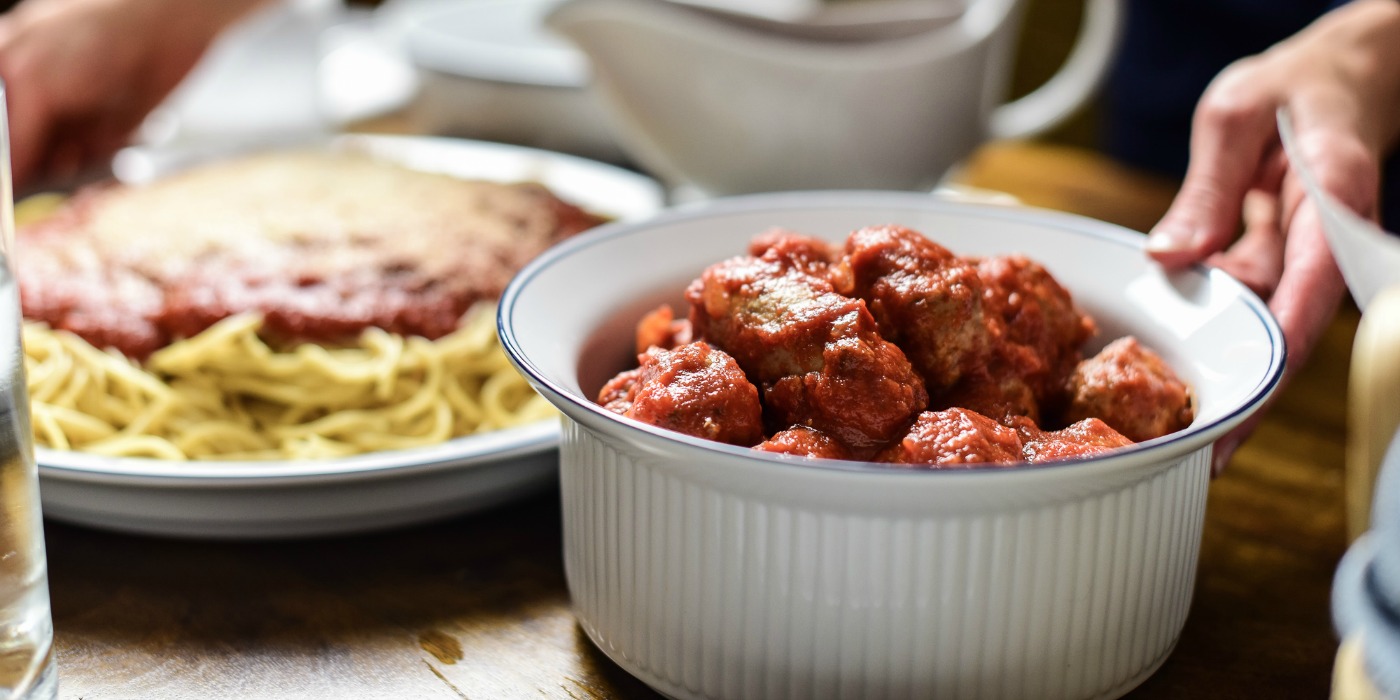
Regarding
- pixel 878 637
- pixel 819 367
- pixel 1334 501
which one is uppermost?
pixel 819 367

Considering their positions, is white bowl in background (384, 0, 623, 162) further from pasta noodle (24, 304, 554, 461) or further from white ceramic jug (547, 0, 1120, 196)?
pasta noodle (24, 304, 554, 461)

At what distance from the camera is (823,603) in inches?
29.7

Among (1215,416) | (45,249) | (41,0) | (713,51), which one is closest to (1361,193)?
(1215,416)

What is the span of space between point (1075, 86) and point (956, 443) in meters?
1.31

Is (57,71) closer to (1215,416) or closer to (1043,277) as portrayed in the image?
(1043,277)

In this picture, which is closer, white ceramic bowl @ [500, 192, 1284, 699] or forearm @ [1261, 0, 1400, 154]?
white ceramic bowl @ [500, 192, 1284, 699]

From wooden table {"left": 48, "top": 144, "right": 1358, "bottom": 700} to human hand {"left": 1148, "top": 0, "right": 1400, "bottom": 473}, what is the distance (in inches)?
5.7

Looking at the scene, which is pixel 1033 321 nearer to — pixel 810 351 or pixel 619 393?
pixel 810 351

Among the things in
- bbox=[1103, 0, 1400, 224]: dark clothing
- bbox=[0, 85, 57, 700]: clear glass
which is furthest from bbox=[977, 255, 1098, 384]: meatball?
bbox=[1103, 0, 1400, 224]: dark clothing

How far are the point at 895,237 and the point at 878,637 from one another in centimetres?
32

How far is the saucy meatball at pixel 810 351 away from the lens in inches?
32.2

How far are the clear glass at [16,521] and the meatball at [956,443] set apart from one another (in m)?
0.57

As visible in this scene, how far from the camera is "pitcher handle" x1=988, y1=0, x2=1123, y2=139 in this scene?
190 centimetres

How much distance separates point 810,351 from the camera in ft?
2.76
